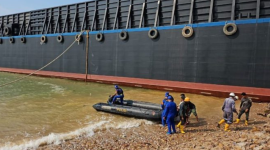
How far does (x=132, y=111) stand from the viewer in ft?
27.2

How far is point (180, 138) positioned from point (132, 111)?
2.61m

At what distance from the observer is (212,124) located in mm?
7543

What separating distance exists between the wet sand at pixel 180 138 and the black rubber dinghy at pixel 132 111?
0.36m

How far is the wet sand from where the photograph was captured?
Result: 5160 millimetres

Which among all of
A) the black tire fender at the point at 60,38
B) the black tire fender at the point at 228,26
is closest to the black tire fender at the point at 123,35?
the black tire fender at the point at 60,38

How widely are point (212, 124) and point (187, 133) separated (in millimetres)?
1433

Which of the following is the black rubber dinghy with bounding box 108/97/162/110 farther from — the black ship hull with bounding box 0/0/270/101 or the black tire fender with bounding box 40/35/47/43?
the black tire fender with bounding box 40/35/47/43

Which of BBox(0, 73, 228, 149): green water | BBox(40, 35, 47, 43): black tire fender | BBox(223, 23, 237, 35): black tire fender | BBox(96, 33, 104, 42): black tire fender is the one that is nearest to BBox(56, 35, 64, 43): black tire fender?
BBox(40, 35, 47, 43): black tire fender

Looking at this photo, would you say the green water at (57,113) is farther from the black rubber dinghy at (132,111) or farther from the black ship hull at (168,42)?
the black ship hull at (168,42)

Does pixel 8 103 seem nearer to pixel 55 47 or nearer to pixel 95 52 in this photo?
pixel 95 52

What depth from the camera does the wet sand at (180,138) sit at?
5160mm

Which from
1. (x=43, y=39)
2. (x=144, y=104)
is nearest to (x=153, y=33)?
(x=144, y=104)

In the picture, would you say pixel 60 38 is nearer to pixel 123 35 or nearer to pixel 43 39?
pixel 43 39

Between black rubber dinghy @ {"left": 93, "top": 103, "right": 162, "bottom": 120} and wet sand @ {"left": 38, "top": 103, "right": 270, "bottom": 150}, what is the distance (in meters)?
0.36
